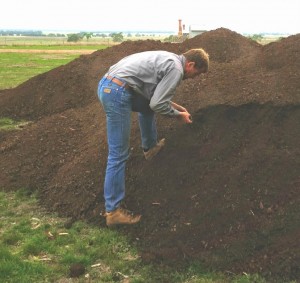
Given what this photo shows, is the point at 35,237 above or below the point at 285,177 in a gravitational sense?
below

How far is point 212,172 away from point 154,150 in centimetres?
77

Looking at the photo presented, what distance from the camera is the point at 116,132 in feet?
13.6

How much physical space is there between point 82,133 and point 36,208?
173 cm

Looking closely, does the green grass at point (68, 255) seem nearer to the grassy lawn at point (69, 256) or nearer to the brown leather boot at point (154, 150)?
the grassy lawn at point (69, 256)

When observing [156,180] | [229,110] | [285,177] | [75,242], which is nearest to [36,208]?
[75,242]

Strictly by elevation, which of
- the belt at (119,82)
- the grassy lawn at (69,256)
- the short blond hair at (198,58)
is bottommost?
the grassy lawn at (69,256)

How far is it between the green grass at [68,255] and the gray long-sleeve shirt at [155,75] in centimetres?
143

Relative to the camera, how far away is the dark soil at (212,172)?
3.88 meters

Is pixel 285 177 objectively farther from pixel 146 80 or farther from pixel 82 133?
pixel 82 133

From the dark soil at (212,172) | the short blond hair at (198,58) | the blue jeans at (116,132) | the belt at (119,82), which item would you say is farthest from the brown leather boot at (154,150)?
the short blond hair at (198,58)

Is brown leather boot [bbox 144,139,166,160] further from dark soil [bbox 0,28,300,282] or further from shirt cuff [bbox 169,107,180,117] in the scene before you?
shirt cuff [bbox 169,107,180,117]

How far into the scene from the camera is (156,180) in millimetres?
4754

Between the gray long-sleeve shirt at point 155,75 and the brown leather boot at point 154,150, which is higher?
the gray long-sleeve shirt at point 155,75

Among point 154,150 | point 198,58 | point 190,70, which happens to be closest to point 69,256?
point 154,150
